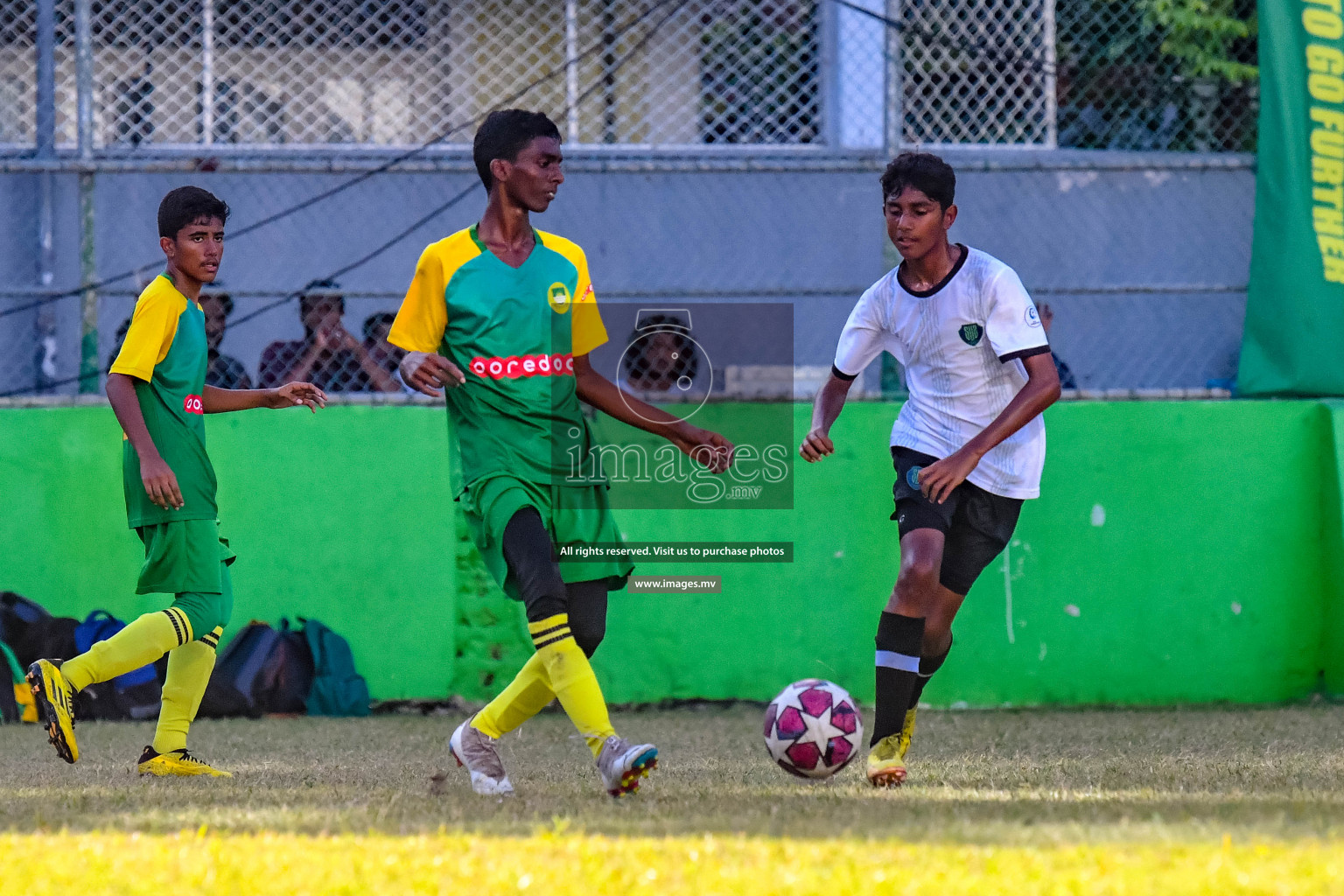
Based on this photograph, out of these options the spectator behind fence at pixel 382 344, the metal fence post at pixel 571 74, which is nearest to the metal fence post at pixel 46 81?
the spectator behind fence at pixel 382 344

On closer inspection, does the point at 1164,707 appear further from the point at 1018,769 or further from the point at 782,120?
the point at 782,120

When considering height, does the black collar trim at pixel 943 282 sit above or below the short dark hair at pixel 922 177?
below

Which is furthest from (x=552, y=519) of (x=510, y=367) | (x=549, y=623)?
(x=510, y=367)

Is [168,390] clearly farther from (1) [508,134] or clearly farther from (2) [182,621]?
(1) [508,134]

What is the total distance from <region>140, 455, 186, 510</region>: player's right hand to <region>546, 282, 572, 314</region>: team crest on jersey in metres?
1.39

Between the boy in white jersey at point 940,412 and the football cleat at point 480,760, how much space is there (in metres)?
1.11

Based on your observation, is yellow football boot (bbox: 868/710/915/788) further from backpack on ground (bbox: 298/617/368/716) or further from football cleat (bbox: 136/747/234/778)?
backpack on ground (bbox: 298/617/368/716)

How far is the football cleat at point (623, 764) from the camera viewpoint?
3.79 metres

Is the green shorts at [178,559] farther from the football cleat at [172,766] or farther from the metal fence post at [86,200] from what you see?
the metal fence post at [86,200]

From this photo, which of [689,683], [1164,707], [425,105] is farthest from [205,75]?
[1164,707]

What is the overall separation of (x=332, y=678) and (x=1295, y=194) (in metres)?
5.05

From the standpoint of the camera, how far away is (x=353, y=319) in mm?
8031

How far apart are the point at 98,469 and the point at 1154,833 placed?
533 centimetres

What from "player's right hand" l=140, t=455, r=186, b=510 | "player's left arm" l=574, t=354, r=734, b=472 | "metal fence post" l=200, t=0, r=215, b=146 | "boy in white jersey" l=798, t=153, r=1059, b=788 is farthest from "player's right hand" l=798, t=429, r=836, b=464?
"metal fence post" l=200, t=0, r=215, b=146
